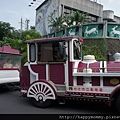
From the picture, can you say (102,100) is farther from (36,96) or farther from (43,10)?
(43,10)

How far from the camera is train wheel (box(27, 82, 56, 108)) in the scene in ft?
17.5

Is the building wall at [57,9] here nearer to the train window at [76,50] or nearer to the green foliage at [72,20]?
the green foliage at [72,20]

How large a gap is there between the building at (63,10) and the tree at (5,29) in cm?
880

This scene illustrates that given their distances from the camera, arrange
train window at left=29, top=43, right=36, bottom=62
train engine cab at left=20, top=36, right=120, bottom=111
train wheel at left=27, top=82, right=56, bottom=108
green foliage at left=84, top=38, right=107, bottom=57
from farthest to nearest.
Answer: green foliage at left=84, top=38, right=107, bottom=57
train window at left=29, top=43, right=36, bottom=62
train wheel at left=27, top=82, right=56, bottom=108
train engine cab at left=20, top=36, right=120, bottom=111

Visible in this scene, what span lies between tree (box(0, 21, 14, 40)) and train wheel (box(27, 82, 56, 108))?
32694 mm

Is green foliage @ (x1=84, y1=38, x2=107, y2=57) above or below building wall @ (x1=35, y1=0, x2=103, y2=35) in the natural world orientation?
below

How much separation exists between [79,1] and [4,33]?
2001 cm

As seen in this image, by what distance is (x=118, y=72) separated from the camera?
15.2 feet

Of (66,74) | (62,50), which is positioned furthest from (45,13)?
(66,74)

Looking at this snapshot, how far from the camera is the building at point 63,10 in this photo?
135 ft

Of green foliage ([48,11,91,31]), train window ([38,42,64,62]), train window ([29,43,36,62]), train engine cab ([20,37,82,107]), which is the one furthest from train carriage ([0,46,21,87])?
green foliage ([48,11,91,31])

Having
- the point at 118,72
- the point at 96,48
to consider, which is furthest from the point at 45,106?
the point at 96,48

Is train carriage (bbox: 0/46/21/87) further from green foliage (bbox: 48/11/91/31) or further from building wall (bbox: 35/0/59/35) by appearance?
building wall (bbox: 35/0/59/35)

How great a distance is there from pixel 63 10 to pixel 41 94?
38247 millimetres
